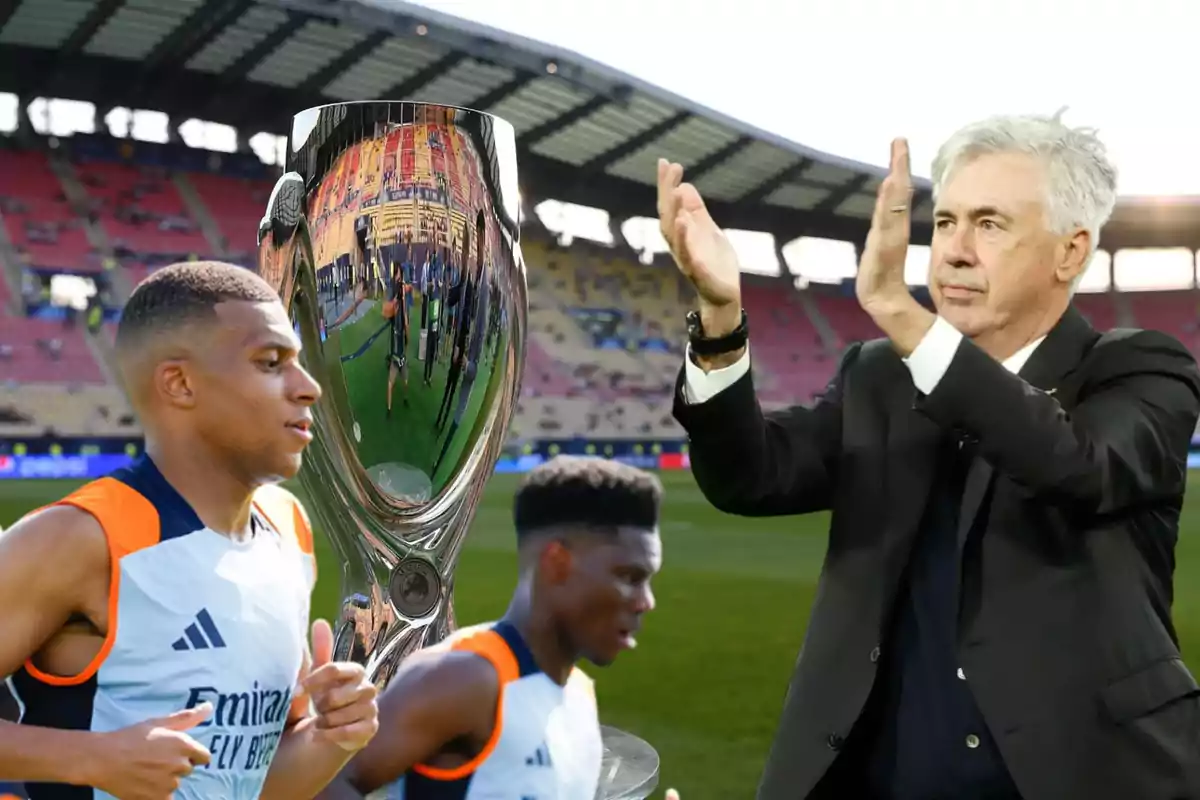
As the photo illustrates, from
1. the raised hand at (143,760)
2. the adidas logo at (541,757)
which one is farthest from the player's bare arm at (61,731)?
the adidas logo at (541,757)

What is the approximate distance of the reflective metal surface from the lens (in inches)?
72.3

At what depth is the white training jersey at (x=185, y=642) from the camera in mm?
1050

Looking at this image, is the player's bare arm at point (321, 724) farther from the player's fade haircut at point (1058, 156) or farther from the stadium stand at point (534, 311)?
the stadium stand at point (534, 311)

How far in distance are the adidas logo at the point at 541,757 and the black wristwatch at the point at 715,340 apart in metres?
0.55

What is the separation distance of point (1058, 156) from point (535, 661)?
936mm

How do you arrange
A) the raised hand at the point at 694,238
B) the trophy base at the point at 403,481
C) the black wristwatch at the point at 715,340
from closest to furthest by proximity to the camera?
the raised hand at the point at 694,238 < the black wristwatch at the point at 715,340 < the trophy base at the point at 403,481

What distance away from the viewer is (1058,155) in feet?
4.97

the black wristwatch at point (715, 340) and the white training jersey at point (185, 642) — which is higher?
the black wristwatch at point (715, 340)

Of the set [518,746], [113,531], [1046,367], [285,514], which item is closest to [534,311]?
[1046,367]

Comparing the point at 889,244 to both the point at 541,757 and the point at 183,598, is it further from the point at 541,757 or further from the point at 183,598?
the point at 183,598

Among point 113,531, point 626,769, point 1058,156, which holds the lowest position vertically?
point 626,769

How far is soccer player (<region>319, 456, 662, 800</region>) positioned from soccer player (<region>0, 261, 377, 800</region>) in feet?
0.18

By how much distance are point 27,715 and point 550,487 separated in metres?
0.54

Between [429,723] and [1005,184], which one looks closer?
[429,723]
